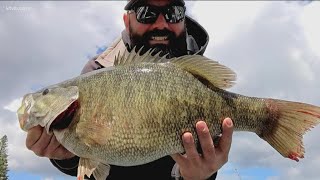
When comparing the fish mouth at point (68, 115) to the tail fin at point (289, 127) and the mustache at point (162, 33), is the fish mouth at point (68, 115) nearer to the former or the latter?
the tail fin at point (289, 127)

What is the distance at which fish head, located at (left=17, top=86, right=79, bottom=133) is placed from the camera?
14.6 feet

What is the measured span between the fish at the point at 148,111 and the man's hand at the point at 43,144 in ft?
0.65

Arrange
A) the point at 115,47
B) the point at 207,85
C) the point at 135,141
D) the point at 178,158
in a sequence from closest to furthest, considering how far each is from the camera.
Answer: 1. the point at 135,141
2. the point at 207,85
3. the point at 178,158
4. the point at 115,47

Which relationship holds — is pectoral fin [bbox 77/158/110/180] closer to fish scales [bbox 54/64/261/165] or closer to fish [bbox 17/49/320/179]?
fish [bbox 17/49/320/179]

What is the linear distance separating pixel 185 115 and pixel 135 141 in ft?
1.60

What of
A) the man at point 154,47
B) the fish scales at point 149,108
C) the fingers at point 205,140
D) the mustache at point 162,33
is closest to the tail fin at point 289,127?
the fish scales at point 149,108

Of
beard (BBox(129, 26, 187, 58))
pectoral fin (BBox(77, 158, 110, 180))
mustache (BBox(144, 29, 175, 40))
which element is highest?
mustache (BBox(144, 29, 175, 40))

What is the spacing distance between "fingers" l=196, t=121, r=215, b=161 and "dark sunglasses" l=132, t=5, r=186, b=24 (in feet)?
6.73

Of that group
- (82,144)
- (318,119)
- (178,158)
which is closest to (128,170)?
(178,158)

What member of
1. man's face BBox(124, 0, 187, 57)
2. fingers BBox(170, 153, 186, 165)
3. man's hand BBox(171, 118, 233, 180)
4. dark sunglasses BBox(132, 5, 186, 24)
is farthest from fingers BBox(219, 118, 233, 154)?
dark sunglasses BBox(132, 5, 186, 24)

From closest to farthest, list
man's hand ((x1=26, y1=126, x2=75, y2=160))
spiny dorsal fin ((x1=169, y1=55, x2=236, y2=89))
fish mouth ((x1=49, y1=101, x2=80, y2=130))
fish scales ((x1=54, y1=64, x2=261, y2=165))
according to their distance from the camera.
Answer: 1. fish scales ((x1=54, y1=64, x2=261, y2=165))
2. fish mouth ((x1=49, y1=101, x2=80, y2=130))
3. spiny dorsal fin ((x1=169, y1=55, x2=236, y2=89))
4. man's hand ((x1=26, y1=126, x2=75, y2=160))

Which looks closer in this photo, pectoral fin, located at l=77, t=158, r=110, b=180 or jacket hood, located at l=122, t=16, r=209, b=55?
pectoral fin, located at l=77, t=158, r=110, b=180

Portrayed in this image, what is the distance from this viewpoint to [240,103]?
15.0 feet

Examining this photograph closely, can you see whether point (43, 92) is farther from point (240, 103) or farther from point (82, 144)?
point (240, 103)
